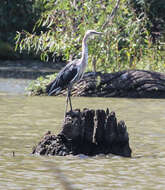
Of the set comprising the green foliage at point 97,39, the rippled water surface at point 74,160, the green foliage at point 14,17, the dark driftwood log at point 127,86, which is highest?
the green foliage at point 14,17

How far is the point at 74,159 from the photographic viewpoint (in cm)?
830

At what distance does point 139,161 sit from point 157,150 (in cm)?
88

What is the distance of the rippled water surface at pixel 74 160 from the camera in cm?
707

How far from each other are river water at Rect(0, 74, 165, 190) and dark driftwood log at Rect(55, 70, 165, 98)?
136 centimetres

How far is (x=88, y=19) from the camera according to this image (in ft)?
55.5

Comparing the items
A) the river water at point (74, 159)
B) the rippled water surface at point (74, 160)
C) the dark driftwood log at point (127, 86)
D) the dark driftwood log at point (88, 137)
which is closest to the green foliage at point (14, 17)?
the dark driftwood log at point (127, 86)

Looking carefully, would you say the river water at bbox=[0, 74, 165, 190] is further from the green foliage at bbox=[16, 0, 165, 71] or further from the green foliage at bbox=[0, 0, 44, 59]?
the green foliage at bbox=[0, 0, 44, 59]

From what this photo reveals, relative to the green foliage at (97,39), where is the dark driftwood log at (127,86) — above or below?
below

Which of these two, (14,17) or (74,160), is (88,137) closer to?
(74,160)

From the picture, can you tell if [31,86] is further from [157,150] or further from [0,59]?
[0,59]

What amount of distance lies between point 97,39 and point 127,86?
212 centimetres

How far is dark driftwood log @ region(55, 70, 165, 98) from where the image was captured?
610 inches

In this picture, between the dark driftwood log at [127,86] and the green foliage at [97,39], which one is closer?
the dark driftwood log at [127,86]

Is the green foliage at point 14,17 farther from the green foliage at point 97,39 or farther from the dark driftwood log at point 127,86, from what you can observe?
the dark driftwood log at point 127,86
